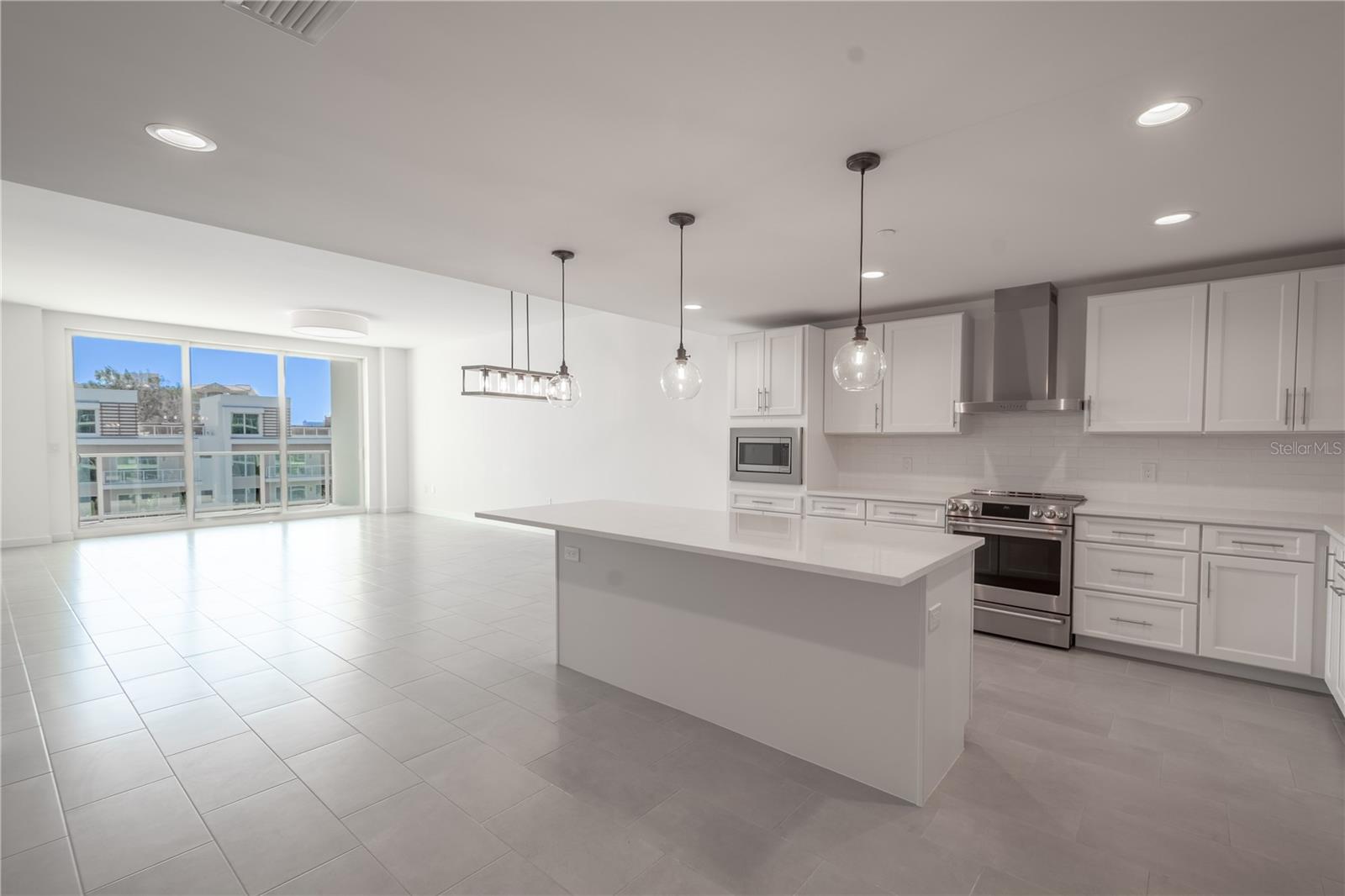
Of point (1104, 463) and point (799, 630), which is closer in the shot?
point (799, 630)

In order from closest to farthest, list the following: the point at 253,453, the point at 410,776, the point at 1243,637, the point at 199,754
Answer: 1. the point at 410,776
2. the point at 199,754
3. the point at 1243,637
4. the point at 253,453

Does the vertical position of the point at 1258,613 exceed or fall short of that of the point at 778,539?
it falls short

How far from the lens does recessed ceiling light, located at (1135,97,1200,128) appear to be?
1882 mm

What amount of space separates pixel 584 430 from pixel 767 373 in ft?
9.98

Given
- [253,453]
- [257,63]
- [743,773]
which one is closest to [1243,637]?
[743,773]

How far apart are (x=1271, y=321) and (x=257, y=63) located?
15.8 feet

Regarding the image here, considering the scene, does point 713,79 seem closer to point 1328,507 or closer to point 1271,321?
point 1271,321

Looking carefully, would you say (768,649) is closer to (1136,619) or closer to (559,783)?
(559,783)

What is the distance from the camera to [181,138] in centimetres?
213

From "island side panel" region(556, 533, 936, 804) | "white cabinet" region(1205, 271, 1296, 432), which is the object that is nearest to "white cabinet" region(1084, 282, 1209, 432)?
"white cabinet" region(1205, 271, 1296, 432)

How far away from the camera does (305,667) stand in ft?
11.3

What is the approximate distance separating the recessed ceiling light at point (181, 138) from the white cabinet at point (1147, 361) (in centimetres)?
472

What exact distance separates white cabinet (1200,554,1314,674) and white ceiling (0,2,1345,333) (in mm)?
1763

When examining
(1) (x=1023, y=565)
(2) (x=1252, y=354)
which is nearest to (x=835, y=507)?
(1) (x=1023, y=565)
